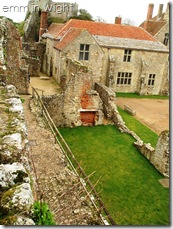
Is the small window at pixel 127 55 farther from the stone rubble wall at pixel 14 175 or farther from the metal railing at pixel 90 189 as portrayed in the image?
the stone rubble wall at pixel 14 175

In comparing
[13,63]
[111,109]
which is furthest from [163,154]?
[13,63]

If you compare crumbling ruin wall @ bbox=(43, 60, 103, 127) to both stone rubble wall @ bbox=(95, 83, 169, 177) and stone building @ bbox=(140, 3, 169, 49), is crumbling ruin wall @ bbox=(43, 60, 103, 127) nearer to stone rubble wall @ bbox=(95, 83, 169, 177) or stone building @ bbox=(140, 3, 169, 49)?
stone rubble wall @ bbox=(95, 83, 169, 177)

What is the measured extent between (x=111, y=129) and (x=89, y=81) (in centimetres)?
384

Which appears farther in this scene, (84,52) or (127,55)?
(127,55)

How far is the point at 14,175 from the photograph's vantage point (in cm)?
378

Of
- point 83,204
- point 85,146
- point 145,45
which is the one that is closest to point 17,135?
point 83,204

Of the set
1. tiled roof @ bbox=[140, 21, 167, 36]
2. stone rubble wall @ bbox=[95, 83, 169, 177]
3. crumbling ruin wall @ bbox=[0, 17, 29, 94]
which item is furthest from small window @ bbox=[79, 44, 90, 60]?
tiled roof @ bbox=[140, 21, 167, 36]

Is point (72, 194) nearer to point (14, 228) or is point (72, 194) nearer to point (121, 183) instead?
point (14, 228)

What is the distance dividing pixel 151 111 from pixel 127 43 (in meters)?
9.07

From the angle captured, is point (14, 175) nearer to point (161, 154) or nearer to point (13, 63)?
point (161, 154)

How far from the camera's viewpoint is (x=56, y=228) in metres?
3.32

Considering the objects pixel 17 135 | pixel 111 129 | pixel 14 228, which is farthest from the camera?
pixel 111 129

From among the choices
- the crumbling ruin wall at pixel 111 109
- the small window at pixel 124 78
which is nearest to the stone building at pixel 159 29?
the small window at pixel 124 78

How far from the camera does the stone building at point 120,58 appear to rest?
2706 cm
